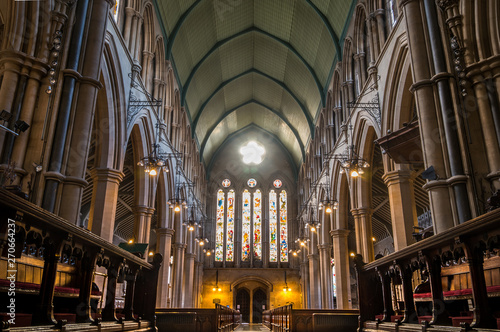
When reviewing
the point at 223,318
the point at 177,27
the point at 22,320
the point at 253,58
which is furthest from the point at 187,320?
the point at 253,58

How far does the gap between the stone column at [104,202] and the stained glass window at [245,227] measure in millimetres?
20192

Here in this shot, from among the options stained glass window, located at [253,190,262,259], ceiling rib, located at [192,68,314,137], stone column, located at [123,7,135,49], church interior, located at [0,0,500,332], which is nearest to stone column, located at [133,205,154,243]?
church interior, located at [0,0,500,332]

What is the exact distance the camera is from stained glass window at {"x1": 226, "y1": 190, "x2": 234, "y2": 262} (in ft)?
101

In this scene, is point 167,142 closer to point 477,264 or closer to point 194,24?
point 194,24

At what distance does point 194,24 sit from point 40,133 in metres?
12.7

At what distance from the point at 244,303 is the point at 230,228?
17.8ft

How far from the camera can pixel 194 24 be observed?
1905 centimetres

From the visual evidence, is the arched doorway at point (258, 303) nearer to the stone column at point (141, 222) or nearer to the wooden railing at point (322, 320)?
the stone column at point (141, 222)

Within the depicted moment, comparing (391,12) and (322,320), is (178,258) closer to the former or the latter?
(322,320)

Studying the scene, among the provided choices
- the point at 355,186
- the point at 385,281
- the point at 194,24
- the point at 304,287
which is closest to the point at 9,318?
the point at 385,281

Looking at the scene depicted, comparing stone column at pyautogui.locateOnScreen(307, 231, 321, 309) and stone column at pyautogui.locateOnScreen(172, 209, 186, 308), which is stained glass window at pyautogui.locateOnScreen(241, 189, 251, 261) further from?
stone column at pyautogui.locateOnScreen(172, 209, 186, 308)

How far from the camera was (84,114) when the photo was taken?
345 inches

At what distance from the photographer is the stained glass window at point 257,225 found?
101 feet

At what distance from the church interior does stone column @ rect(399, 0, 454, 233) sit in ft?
0.09
